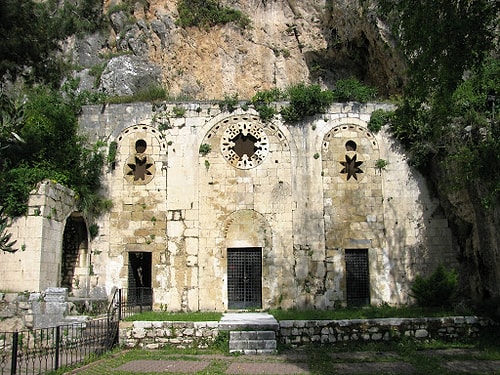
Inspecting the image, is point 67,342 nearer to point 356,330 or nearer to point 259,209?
A: point 356,330

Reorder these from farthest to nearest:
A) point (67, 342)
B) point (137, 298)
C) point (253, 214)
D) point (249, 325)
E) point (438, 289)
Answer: point (253, 214) < point (137, 298) < point (438, 289) < point (249, 325) < point (67, 342)

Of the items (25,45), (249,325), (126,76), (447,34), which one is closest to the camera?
(447,34)

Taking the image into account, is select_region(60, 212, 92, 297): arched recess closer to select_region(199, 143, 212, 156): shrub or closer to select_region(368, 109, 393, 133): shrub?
select_region(199, 143, 212, 156): shrub

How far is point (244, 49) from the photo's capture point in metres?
25.4

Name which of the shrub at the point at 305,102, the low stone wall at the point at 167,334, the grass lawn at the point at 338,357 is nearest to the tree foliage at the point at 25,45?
the shrub at the point at 305,102

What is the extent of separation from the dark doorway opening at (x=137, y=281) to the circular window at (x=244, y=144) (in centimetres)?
504

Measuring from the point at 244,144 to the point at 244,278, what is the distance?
5.10m

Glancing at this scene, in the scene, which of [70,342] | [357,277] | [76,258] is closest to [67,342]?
[70,342]

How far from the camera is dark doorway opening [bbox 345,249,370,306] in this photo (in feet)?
56.1

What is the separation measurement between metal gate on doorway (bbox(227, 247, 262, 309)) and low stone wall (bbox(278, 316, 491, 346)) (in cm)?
459

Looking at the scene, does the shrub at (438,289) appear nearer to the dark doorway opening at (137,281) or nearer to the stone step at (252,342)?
the stone step at (252,342)

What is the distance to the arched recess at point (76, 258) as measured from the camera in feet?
55.2

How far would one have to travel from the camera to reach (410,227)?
1741 cm

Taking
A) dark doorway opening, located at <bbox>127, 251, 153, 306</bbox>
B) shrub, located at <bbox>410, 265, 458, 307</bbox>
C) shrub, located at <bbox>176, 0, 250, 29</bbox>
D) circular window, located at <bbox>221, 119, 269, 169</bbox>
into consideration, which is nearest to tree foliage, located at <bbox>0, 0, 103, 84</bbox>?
shrub, located at <bbox>176, 0, 250, 29</bbox>
